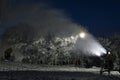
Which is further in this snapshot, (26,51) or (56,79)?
(26,51)

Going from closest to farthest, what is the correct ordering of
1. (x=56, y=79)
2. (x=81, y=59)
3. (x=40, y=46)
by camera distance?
(x=56, y=79) < (x=81, y=59) < (x=40, y=46)

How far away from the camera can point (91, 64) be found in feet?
210

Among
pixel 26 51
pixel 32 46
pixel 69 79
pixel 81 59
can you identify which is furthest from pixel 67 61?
pixel 69 79

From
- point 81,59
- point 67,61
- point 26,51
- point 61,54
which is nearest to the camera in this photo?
point 81,59

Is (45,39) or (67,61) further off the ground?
(45,39)

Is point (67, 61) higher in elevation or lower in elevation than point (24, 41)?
lower

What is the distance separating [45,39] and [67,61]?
33.7m

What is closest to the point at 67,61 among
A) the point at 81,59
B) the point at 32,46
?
the point at 81,59

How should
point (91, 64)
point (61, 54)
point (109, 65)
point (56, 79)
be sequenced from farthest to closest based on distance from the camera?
point (61, 54)
point (91, 64)
point (109, 65)
point (56, 79)

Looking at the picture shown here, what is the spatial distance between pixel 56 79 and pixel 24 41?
277 ft

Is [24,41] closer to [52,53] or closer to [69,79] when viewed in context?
[52,53]

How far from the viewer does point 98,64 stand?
6444 cm

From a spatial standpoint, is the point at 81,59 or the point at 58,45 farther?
the point at 58,45

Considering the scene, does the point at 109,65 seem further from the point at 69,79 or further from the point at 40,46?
the point at 40,46
